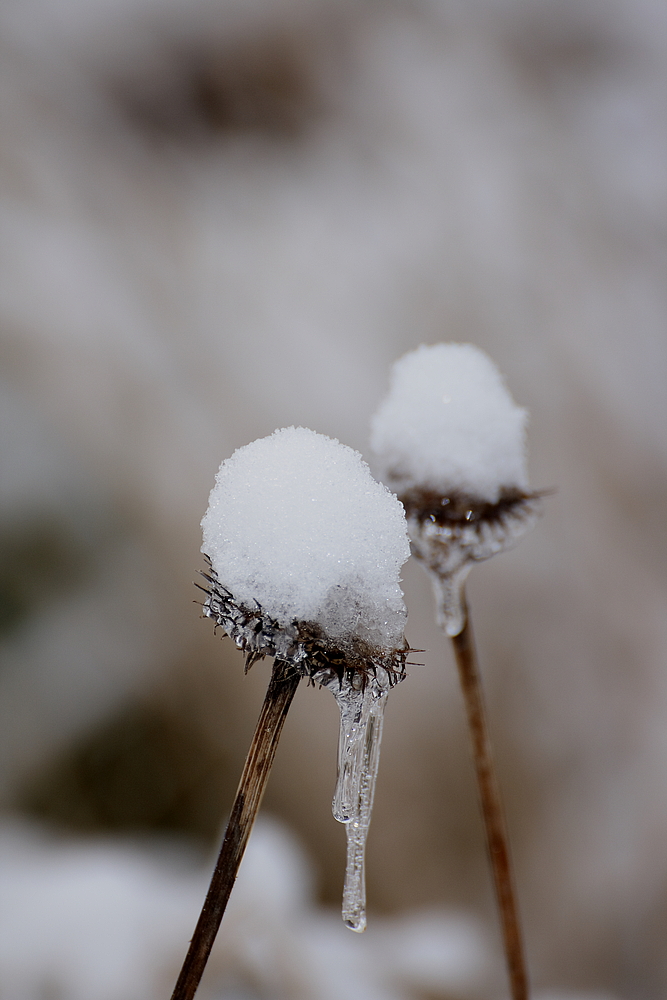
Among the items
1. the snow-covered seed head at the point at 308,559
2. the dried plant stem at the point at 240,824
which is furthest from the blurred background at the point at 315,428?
the snow-covered seed head at the point at 308,559

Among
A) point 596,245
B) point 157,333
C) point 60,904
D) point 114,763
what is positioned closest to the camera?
point 60,904

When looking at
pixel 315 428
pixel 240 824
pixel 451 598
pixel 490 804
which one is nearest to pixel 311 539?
pixel 240 824

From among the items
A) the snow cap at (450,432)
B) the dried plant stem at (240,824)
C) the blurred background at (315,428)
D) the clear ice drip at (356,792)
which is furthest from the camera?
the blurred background at (315,428)

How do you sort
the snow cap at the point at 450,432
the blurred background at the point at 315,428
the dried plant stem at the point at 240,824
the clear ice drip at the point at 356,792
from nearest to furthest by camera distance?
the dried plant stem at the point at 240,824
the clear ice drip at the point at 356,792
the snow cap at the point at 450,432
the blurred background at the point at 315,428

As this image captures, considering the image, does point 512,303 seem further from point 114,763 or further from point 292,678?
point 292,678

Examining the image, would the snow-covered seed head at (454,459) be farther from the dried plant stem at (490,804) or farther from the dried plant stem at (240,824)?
the dried plant stem at (240,824)

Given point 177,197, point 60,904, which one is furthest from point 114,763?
point 177,197

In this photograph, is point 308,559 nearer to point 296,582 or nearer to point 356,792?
point 296,582
